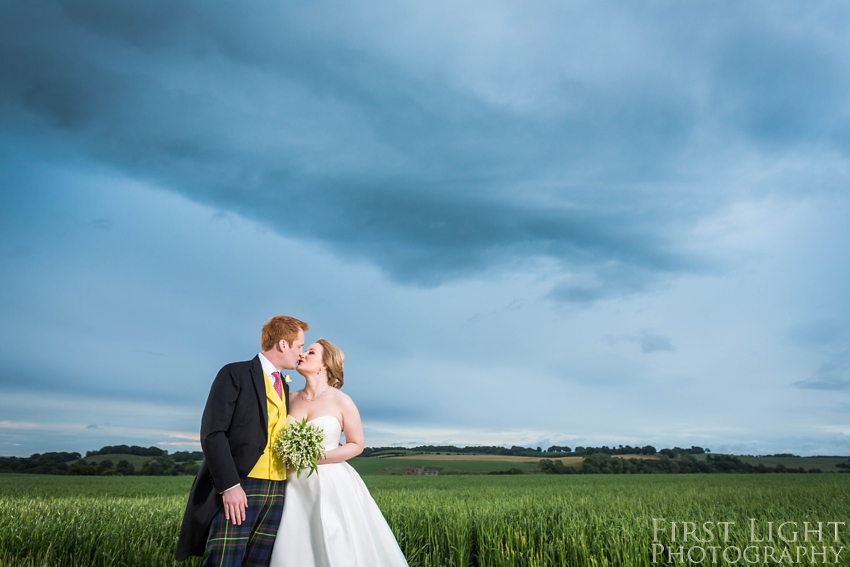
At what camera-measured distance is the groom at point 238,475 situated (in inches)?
164

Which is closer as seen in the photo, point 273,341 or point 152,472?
point 273,341

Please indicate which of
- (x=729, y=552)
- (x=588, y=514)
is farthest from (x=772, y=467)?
(x=729, y=552)

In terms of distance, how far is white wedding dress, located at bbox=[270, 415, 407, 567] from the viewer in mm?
4504

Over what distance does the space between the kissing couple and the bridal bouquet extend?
0.15 m

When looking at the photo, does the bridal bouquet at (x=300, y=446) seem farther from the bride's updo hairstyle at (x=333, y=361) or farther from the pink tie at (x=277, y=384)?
the bride's updo hairstyle at (x=333, y=361)

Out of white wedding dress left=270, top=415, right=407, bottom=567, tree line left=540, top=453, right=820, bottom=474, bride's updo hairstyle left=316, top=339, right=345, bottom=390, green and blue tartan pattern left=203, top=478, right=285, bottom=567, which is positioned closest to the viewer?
green and blue tartan pattern left=203, top=478, right=285, bottom=567

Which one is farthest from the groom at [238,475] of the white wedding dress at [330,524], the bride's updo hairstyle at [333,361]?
the bride's updo hairstyle at [333,361]

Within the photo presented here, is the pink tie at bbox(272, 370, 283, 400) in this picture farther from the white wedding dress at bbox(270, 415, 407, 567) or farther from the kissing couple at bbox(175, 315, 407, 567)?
the white wedding dress at bbox(270, 415, 407, 567)

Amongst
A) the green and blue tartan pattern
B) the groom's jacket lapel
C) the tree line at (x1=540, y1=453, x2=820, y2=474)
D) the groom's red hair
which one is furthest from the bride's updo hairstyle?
the tree line at (x1=540, y1=453, x2=820, y2=474)

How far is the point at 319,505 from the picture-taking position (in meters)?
4.66

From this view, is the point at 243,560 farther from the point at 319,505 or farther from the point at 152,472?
the point at 152,472

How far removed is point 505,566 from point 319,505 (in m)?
3.05

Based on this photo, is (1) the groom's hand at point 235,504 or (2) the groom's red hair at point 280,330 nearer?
(1) the groom's hand at point 235,504

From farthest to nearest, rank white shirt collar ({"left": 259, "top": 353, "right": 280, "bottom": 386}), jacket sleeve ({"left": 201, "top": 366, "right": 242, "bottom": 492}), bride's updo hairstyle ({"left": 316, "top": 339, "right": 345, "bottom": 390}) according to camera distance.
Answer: bride's updo hairstyle ({"left": 316, "top": 339, "right": 345, "bottom": 390}), white shirt collar ({"left": 259, "top": 353, "right": 280, "bottom": 386}), jacket sleeve ({"left": 201, "top": 366, "right": 242, "bottom": 492})
